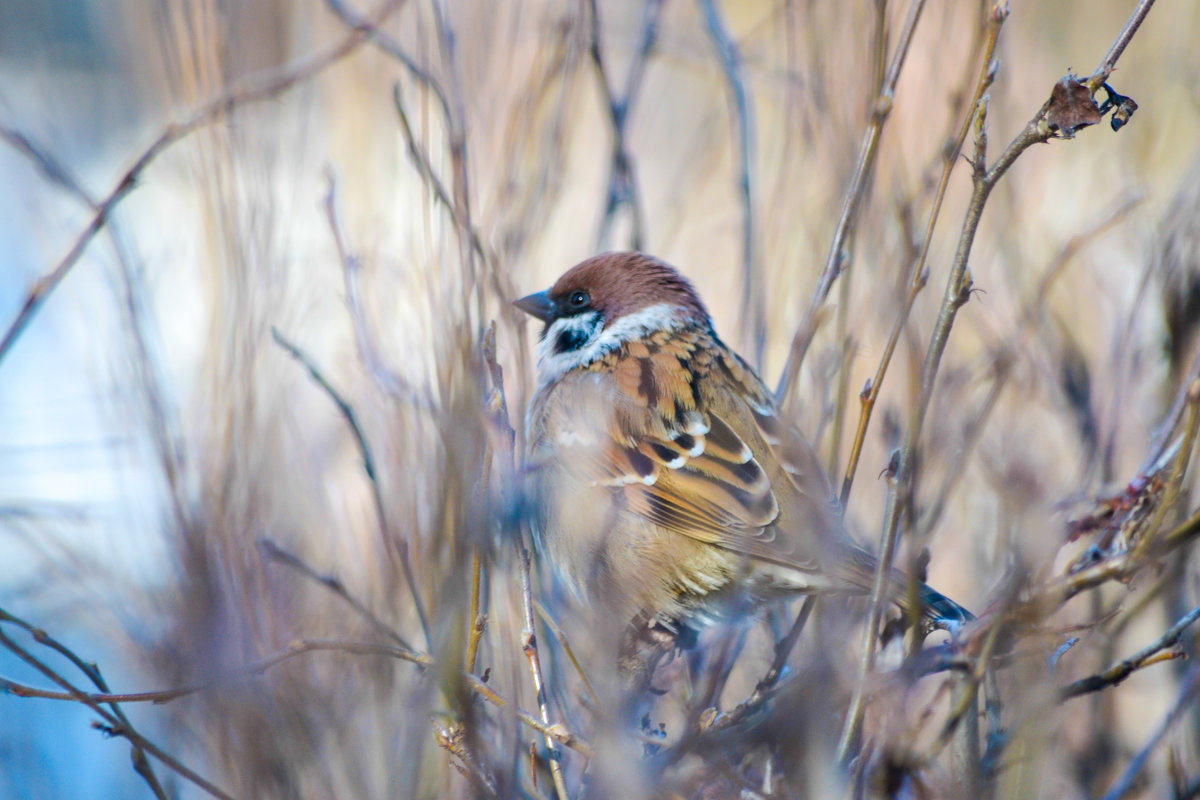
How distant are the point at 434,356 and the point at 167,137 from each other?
0.96 meters

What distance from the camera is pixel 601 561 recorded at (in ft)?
7.71

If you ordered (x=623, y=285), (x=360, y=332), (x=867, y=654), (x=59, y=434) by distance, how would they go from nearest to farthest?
(x=867, y=654) < (x=360, y=332) < (x=623, y=285) < (x=59, y=434)

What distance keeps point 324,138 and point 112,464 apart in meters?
2.86

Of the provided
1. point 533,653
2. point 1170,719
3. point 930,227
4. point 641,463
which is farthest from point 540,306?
point 1170,719

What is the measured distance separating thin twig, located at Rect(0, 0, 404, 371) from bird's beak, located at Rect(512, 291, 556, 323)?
2.83 feet

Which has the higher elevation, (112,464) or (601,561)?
(112,464)

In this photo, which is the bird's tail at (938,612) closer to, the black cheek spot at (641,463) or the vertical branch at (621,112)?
the black cheek spot at (641,463)

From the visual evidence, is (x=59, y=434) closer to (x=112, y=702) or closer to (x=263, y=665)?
(x=112, y=702)

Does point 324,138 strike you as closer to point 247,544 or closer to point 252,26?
point 252,26

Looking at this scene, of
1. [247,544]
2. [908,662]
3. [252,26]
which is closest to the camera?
[908,662]

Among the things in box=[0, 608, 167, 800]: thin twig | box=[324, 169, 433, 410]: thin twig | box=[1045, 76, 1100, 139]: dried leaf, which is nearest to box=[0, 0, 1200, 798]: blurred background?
box=[324, 169, 433, 410]: thin twig

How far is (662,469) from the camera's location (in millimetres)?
2514

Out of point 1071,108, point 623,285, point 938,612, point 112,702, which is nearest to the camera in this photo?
point 1071,108

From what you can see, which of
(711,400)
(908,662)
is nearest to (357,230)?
(711,400)
